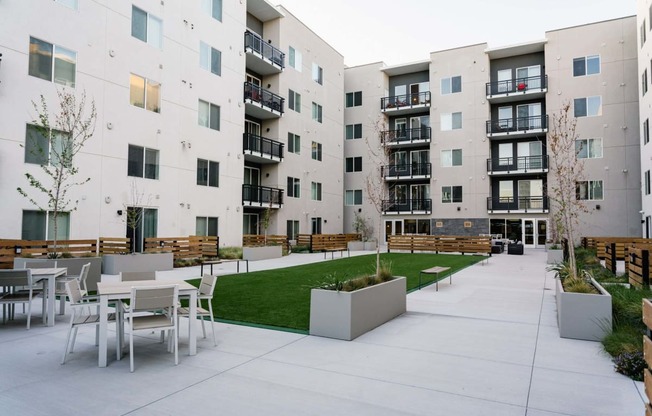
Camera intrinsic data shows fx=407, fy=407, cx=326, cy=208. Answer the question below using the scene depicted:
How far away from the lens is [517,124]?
3059 centimetres

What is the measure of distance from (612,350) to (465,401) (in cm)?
276

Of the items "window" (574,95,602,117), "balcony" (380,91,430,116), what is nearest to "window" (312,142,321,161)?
"balcony" (380,91,430,116)

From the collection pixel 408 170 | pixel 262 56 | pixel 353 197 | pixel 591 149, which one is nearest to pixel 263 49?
pixel 262 56

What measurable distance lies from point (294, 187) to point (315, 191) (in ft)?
8.73

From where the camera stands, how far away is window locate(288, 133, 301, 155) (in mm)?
29009

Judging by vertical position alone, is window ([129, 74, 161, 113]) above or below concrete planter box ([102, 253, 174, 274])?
above

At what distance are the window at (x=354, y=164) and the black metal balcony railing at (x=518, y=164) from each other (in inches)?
428

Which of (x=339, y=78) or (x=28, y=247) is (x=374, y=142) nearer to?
(x=339, y=78)

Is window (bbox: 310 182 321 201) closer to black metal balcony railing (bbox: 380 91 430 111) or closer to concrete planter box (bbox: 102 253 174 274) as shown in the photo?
black metal balcony railing (bbox: 380 91 430 111)

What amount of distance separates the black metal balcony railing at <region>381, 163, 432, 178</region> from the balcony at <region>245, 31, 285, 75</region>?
12038 mm

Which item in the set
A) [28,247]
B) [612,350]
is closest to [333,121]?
[28,247]

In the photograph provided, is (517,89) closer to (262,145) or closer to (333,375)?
(262,145)

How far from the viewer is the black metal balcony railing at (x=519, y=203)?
29500 millimetres

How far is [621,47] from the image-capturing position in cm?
2759
